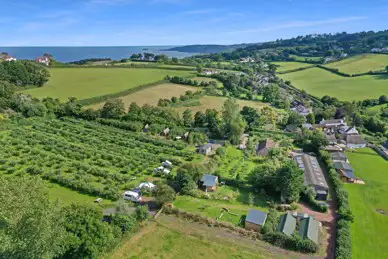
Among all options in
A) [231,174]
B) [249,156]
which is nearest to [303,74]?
[249,156]

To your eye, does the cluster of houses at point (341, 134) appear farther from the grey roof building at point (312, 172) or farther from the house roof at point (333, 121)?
the grey roof building at point (312, 172)

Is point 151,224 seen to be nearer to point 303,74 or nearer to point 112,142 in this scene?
point 112,142

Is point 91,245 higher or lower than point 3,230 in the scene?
lower

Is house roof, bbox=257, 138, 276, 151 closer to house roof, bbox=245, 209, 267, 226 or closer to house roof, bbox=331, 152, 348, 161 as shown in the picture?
house roof, bbox=331, 152, 348, 161

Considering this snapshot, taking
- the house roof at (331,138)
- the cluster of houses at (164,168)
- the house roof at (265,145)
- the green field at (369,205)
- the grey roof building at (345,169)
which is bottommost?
the green field at (369,205)

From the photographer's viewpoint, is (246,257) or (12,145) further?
(12,145)

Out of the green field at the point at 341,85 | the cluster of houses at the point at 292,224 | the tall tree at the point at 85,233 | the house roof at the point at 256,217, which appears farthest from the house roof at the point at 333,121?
the tall tree at the point at 85,233

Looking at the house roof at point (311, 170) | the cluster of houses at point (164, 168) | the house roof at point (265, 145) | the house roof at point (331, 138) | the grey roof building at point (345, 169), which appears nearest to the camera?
the house roof at point (311, 170)
